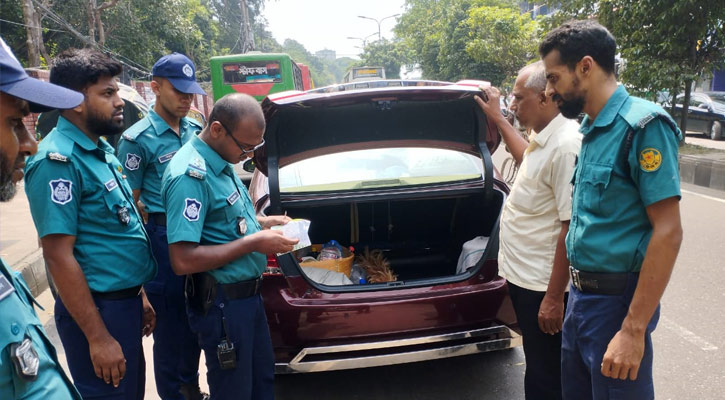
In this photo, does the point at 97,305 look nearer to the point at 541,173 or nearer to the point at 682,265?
the point at 541,173

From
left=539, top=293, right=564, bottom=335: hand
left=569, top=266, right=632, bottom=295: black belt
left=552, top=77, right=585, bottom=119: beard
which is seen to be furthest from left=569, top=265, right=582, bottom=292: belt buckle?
left=552, top=77, right=585, bottom=119: beard

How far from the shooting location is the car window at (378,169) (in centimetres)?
310

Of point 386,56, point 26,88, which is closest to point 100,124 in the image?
point 26,88

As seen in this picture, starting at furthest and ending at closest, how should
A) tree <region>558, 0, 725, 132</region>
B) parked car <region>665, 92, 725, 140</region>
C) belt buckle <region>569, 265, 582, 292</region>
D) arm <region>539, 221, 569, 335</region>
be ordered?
1. parked car <region>665, 92, 725, 140</region>
2. tree <region>558, 0, 725, 132</region>
3. arm <region>539, 221, 569, 335</region>
4. belt buckle <region>569, 265, 582, 292</region>

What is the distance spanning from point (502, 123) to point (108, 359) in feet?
6.81

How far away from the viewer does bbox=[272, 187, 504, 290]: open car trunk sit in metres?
3.67

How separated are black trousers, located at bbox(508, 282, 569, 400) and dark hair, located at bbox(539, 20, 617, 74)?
0.99m

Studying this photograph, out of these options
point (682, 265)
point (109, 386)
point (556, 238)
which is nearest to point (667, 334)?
point (682, 265)

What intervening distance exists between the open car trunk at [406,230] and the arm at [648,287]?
199 cm

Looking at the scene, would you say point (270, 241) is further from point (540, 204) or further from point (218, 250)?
point (540, 204)

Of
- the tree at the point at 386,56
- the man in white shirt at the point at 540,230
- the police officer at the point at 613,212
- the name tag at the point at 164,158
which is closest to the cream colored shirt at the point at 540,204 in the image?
the man in white shirt at the point at 540,230

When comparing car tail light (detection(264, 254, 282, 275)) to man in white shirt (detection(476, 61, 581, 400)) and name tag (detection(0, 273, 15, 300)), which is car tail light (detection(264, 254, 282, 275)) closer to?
man in white shirt (detection(476, 61, 581, 400))

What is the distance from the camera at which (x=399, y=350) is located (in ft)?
8.48

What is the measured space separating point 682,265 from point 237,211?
4.18 metres
